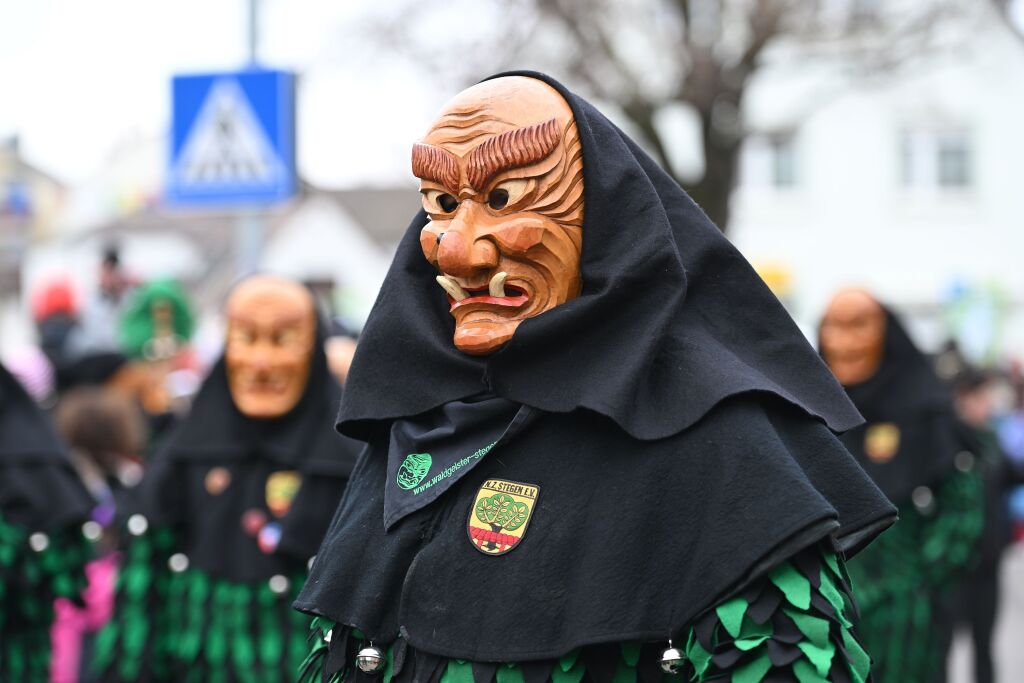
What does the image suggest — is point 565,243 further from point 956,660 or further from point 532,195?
point 956,660

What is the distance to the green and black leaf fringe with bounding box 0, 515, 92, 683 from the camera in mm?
5602

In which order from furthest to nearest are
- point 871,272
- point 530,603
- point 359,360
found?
point 871,272 → point 359,360 → point 530,603

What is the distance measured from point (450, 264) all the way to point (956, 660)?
9.69 m

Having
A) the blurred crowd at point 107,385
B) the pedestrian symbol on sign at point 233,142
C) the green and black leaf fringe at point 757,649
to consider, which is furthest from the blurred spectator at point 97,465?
the green and black leaf fringe at point 757,649

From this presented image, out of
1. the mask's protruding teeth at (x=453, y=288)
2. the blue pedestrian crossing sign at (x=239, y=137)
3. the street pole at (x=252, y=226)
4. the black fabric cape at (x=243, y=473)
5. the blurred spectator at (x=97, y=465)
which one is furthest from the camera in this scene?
the street pole at (x=252, y=226)

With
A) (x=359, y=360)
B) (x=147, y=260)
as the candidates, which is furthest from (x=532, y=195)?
(x=147, y=260)

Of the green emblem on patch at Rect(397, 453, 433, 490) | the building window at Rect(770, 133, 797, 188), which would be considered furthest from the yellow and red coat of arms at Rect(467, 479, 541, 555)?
the building window at Rect(770, 133, 797, 188)

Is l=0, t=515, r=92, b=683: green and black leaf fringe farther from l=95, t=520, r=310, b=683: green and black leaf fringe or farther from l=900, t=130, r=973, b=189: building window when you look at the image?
l=900, t=130, r=973, b=189: building window

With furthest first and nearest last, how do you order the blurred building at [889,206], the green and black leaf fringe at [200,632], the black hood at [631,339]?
the blurred building at [889,206], the green and black leaf fringe at [200,632], the black hood at [631,339]

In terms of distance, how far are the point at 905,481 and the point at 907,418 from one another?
0.32 m

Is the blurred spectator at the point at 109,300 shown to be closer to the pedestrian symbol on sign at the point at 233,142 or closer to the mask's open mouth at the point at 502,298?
the pedestrian symbol on sign at the point at 233,142

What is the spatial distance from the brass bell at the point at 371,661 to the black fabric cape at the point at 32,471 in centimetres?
322

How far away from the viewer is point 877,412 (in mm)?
7320

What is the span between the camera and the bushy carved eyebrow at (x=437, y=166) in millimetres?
2980
